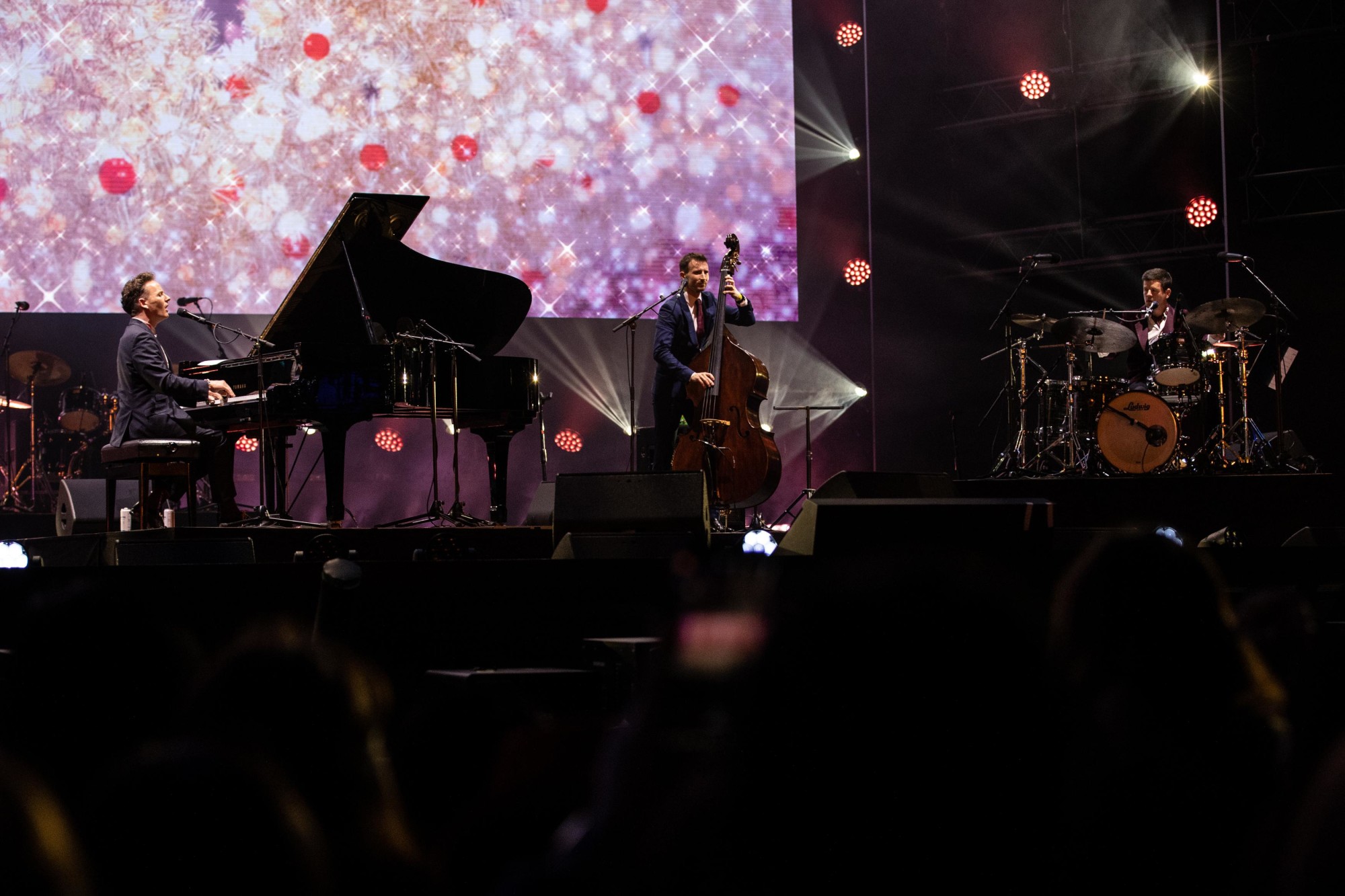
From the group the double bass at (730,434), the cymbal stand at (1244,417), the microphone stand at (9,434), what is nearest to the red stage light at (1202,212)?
the cymbal stand at (1244,417)

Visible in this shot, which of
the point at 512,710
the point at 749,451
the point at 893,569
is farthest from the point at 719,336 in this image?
the point at 893,569

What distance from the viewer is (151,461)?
592 cm

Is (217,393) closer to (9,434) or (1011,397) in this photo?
(9,434)

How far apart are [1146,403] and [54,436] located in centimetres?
750

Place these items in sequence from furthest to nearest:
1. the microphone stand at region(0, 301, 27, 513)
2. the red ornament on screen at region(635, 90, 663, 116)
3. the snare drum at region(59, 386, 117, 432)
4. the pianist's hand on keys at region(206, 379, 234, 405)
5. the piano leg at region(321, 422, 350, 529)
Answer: the red ornament on screen at region(635, 90, 663, 116) < the snare drum at region(59, 386, 117, 432) < the microphone stand at region(0, 301, 27, 513) < the pianist's hand on keys at region(206, 379, 234, 405) < the piano leg at region(321, 422, 350, 529)

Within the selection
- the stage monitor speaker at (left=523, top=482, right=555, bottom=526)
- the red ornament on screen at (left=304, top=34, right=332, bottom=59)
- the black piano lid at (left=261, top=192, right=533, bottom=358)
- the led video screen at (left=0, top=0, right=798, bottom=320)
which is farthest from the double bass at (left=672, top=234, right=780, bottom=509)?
the red ornament on screen at (left=304, top=34, right=332, bottom=59)

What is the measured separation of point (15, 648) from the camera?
2.01 m

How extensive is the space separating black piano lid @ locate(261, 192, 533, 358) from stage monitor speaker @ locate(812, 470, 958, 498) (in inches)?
129

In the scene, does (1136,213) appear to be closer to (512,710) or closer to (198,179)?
(198,179)

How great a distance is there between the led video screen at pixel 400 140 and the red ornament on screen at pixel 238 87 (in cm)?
1

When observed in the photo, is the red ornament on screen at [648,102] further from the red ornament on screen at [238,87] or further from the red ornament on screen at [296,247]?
the red ornament on screen at [238,87]

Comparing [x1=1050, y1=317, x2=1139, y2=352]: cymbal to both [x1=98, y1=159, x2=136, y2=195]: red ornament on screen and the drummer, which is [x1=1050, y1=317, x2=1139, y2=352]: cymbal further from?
[x1=98, y1=159, x2=136, y2=195]: red ornament on screen

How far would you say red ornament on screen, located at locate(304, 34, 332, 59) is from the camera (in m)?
8.44

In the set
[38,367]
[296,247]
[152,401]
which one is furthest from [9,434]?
[152,401]
